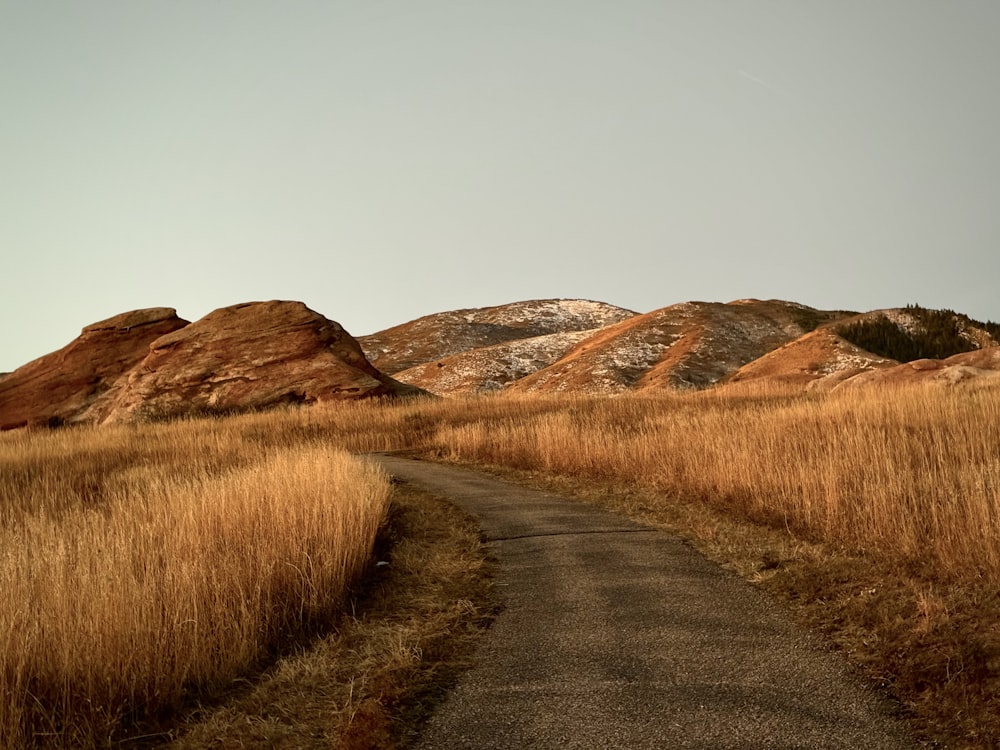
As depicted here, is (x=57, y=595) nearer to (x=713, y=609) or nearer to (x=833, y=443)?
(x=713, y=609)

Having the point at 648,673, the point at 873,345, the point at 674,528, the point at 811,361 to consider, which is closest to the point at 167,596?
the point at 648,673

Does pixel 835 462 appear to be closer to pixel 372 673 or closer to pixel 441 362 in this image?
pixel 372 673

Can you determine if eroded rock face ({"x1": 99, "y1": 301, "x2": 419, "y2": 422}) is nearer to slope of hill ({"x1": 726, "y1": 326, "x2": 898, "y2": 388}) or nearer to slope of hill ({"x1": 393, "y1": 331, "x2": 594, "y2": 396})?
slope of hill ({"x1": 726, "y1": 326, "x2": 898, "y2": 388})

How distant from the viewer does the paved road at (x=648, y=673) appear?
3.84 m

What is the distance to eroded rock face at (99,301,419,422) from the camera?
33062 mm

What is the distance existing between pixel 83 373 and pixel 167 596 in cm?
3854

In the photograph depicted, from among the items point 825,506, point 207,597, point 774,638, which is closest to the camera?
point 774,638

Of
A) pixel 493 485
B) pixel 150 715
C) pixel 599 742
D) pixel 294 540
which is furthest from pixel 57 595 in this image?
pixel 493 485

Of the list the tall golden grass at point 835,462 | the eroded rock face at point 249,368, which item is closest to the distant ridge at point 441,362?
the eroded rock face at point 249,368

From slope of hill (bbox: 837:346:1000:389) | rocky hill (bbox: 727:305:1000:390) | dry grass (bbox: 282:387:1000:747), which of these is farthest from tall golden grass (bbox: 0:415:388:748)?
rocky hill (bbox: 727:305:1000:390)

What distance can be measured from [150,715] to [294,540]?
2.60 metres

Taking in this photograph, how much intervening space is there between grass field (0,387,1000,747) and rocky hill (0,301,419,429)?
18965 mm

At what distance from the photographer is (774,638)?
5.22 meters

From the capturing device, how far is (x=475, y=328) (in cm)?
13625
